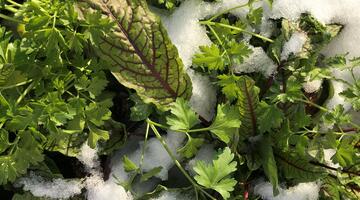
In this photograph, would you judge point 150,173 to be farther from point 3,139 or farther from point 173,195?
point 3,139

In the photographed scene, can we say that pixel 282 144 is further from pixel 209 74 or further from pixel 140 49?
pixel 140 49

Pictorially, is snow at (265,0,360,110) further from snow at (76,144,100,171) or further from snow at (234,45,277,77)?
snow at (76,144,100,171)

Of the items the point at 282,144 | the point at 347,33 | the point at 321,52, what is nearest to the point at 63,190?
the point at 282,144

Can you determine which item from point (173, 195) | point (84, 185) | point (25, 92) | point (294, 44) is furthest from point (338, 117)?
point (25, 92)

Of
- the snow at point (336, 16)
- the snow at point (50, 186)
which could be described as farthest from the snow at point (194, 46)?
the snow at point (50, 186)

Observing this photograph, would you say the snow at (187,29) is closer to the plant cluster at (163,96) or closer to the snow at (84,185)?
the plant cluster at (163,96)

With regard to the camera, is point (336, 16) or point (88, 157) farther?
point (336, 16)
